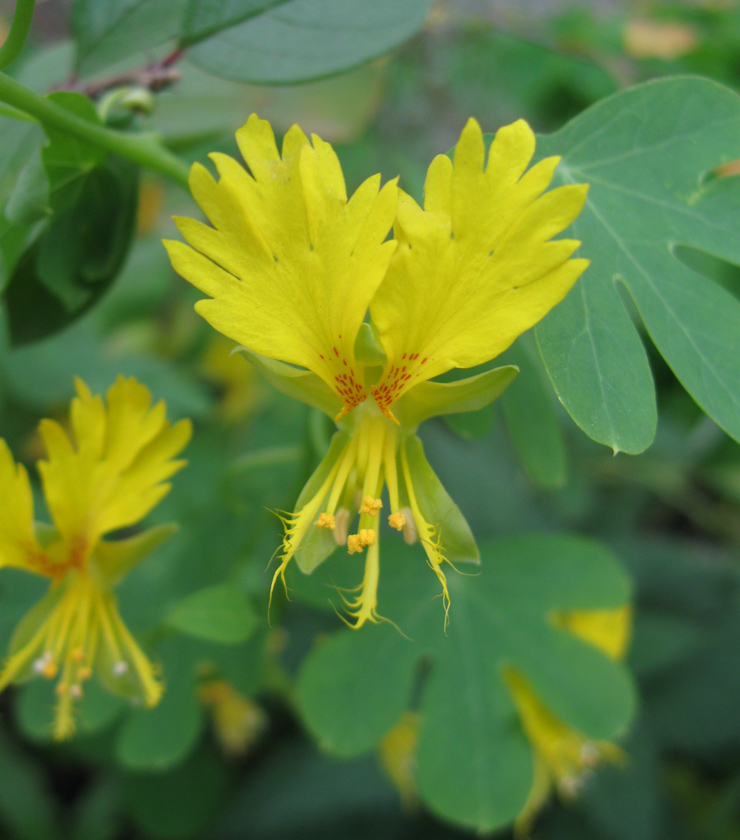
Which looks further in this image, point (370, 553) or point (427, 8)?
point (427, 8)

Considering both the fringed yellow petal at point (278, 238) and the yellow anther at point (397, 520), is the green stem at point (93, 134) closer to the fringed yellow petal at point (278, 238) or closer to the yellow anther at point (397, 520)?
the fringed yellow petal at point (278, 238)

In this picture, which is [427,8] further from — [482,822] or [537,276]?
[482,822]

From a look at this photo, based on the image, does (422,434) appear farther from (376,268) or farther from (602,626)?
(376,268)

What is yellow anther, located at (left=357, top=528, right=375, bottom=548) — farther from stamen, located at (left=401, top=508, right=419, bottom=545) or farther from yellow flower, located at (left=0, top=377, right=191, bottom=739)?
yellow flower, located at (left=0, top=377, right=191, bottom=739)

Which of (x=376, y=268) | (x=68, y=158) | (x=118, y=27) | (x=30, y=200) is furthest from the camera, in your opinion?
(x=118, y=27)

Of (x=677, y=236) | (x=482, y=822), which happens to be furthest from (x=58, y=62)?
(x=482, y=822)

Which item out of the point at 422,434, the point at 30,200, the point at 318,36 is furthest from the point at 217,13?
the point at 422,434

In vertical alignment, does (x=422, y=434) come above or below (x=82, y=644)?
below
